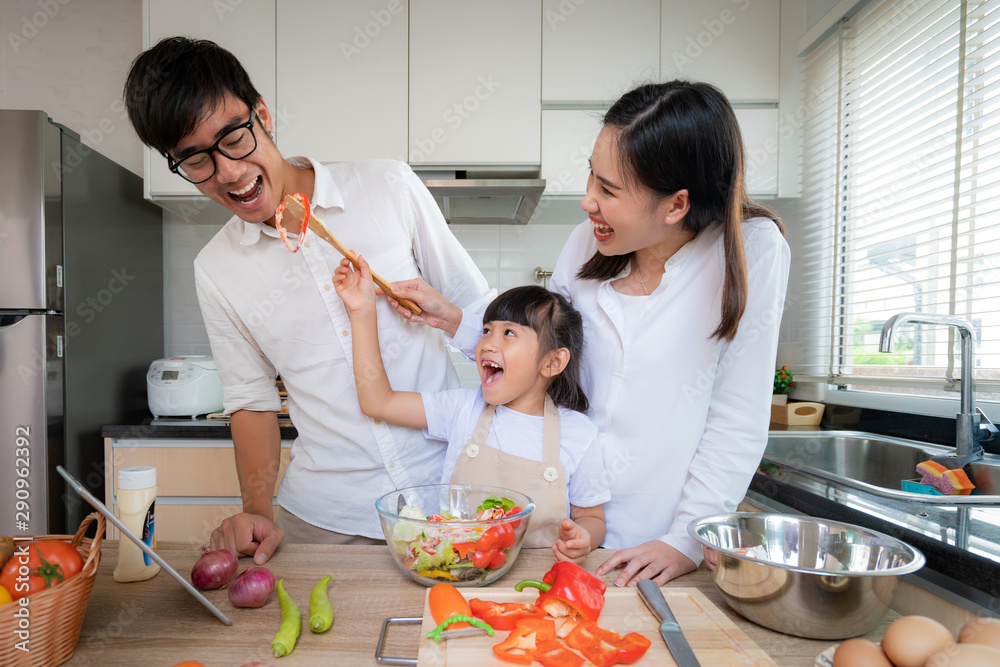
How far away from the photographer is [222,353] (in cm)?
127

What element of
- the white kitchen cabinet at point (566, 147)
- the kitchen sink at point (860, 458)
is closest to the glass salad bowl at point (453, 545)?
the kitchen sink at point (860, 458)

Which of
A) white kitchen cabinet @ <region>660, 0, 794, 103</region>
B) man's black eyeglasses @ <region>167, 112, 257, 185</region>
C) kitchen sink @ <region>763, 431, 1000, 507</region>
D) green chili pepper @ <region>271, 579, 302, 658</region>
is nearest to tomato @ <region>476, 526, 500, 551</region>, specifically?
green chili pepper @ <region>271, 579, 302, 658</region>

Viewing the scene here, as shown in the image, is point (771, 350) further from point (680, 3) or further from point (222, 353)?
point (680, 3)

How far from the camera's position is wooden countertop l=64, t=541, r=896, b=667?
2.14ft

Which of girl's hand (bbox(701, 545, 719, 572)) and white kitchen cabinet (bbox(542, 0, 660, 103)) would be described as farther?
white kitchen cabinet (bbox(542, 0, 660, 103))

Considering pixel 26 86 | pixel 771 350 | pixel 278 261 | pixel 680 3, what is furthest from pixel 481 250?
pixel 26 86

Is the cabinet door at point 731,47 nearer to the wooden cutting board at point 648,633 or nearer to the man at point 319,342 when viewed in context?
the man at point 319,342

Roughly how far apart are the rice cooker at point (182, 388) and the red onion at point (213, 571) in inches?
66.7

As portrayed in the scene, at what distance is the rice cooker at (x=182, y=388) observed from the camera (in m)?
2.37

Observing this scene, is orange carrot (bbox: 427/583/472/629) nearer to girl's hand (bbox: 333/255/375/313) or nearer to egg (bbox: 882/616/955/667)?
egg (bbox: 882/616/955/667)

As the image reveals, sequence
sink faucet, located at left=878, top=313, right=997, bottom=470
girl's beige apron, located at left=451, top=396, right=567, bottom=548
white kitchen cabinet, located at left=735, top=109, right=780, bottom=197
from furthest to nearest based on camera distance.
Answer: white kitchen cabinet, located at left=735, top=109, right=780, bottom=197
sink faucet, located at left=878, top=313, right=997, bottom=470
girl's beige apron, located at left=451, top=396, right=567, bottom=548

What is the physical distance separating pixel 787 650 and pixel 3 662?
2.51 feet

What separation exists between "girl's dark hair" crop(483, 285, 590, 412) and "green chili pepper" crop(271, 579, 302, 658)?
64 cm

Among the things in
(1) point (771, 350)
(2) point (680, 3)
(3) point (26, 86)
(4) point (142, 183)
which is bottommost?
(1) point (771, 350)
